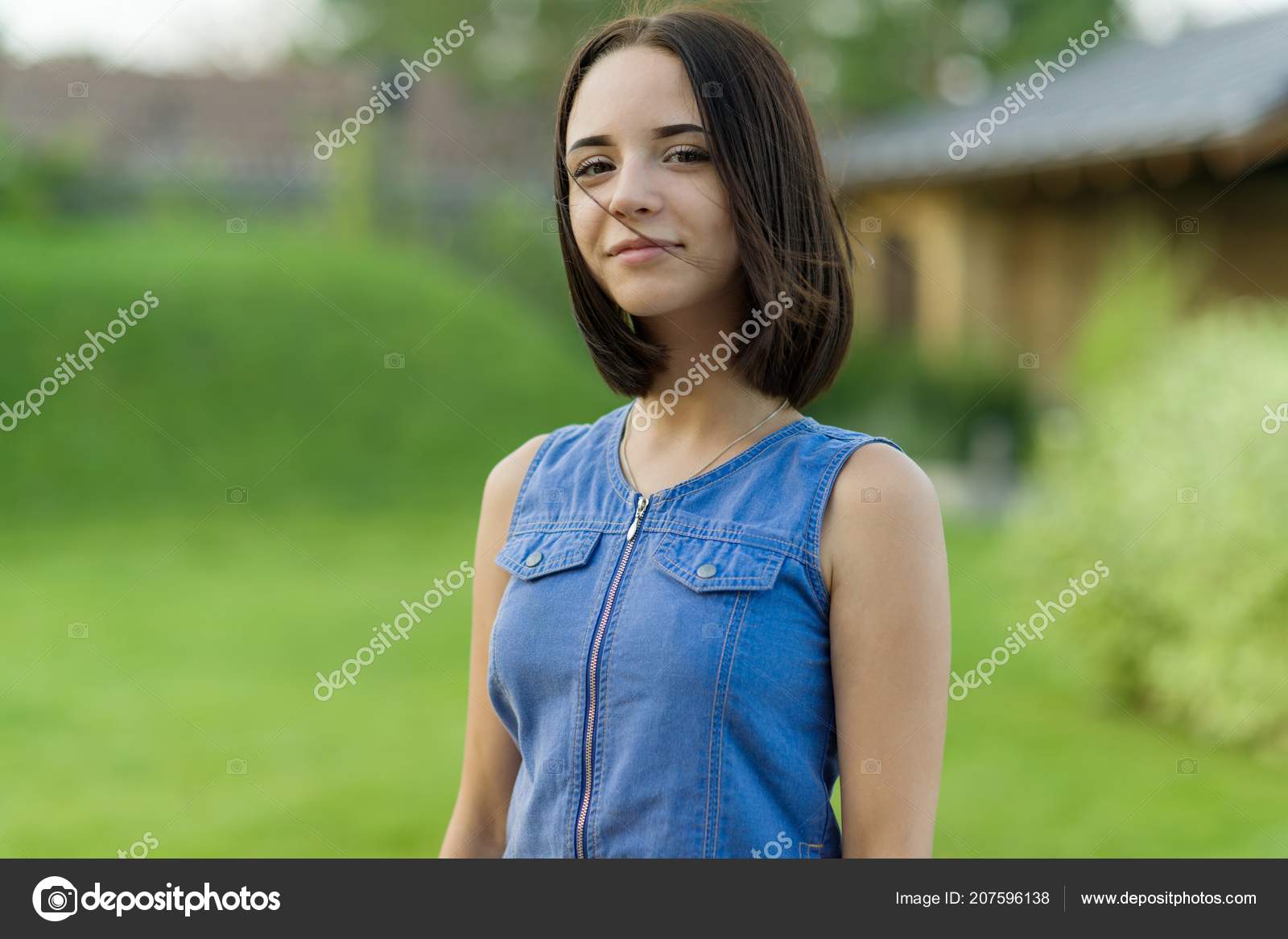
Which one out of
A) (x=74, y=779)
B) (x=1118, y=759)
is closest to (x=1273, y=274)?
(x=1118, y=759)

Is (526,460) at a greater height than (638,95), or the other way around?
(638,95)

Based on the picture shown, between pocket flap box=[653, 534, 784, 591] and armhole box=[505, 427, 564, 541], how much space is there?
0.27 meters

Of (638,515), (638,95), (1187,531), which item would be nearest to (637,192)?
(638,95)

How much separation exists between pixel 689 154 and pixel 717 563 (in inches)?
19.3

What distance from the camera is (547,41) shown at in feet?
68.6

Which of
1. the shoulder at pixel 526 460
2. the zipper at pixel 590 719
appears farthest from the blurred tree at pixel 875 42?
the zipper at pixel 590 719

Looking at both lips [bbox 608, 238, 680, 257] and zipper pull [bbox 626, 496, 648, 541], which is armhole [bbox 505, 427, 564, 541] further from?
lips [bbox 608, 238, 680, 257]

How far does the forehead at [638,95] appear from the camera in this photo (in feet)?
5.01

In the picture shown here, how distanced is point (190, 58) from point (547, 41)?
5.56 m

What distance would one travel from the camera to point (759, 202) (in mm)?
1542

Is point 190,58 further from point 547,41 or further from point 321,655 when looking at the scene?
point 321,655

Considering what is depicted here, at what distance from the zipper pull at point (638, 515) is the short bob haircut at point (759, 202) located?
20 cm

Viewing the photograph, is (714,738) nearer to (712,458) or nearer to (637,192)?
(712,458)
